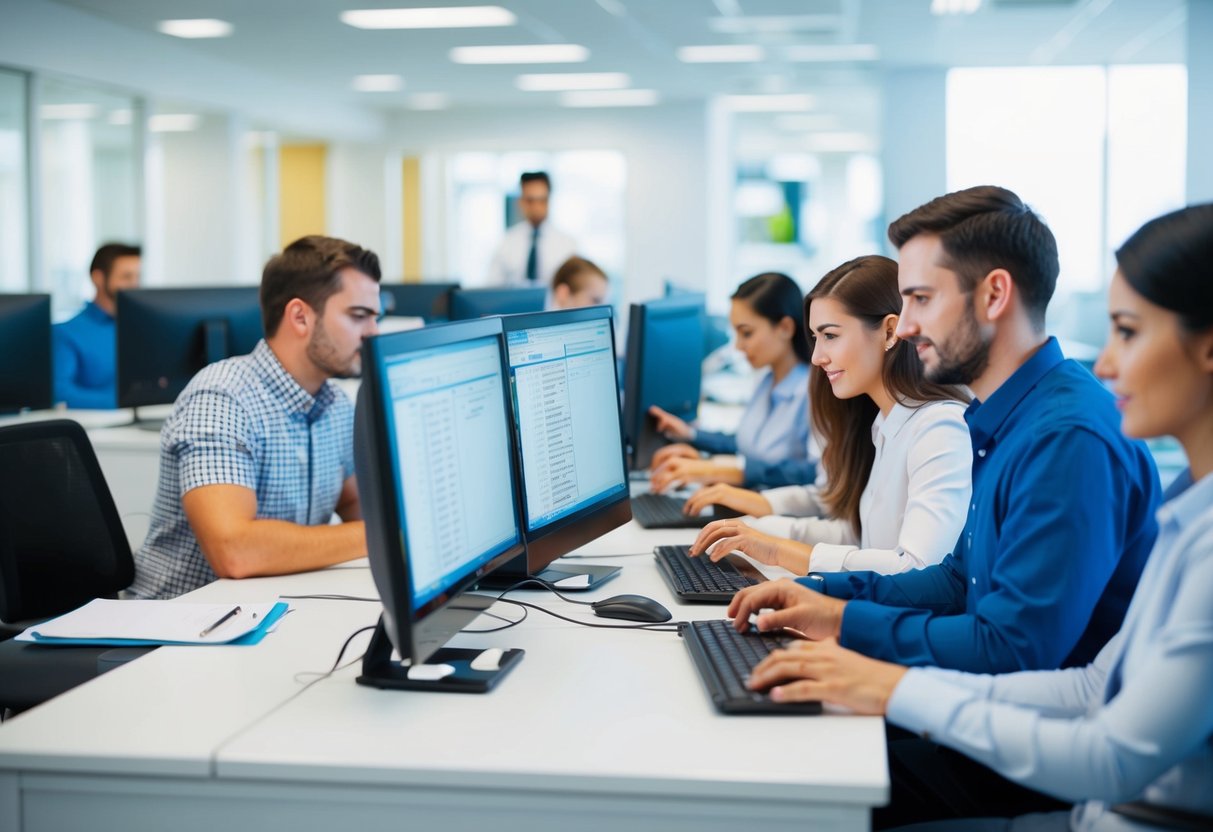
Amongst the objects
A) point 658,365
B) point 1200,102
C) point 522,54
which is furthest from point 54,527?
point 1200,102

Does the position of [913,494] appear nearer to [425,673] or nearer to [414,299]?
[425,673]

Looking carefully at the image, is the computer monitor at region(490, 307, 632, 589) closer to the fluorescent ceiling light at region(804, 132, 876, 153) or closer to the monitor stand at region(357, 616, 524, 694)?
the monitor stand at region(357, 616, 524, 694)

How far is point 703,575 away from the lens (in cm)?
201

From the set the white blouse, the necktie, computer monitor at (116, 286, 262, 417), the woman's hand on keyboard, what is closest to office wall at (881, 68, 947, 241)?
the necktie

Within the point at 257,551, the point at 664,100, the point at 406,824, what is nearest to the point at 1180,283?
the point at 406,824

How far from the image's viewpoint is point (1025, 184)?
9.18 meters

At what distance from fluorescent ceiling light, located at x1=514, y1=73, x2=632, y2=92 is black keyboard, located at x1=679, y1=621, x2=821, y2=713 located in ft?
29.6

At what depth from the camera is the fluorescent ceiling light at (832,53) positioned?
8.69m

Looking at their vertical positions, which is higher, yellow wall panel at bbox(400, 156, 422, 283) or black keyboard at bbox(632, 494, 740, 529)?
yellow wall panel at bbox(400, 156, 422, 283)

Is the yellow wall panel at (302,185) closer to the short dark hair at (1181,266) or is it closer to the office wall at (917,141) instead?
the office wall at (917,141)

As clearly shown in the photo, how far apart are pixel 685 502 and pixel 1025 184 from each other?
7.40 metres

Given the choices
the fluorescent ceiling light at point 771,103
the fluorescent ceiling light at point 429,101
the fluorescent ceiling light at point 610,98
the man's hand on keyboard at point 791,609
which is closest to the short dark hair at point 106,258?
the man's hand on keyboard at point 791,609

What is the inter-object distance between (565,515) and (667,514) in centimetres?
76

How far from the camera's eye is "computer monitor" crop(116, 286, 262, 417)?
3523mm
